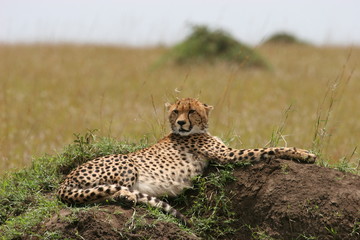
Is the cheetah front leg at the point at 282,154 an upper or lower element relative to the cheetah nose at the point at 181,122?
lower

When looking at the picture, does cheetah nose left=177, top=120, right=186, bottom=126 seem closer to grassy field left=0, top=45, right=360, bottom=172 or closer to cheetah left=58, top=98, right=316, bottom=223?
cheetah left=58, top=98, right=316, bottom=223

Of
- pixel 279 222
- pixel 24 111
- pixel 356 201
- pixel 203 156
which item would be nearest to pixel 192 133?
pixel 203 156

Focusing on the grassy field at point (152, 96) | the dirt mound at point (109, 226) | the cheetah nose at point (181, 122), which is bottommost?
the grassy field at point (152, 96)

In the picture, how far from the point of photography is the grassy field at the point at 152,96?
7328 mm

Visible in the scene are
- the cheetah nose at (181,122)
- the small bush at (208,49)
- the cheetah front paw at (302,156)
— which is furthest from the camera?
the small bush at (208,49)

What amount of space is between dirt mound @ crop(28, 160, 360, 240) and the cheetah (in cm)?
10

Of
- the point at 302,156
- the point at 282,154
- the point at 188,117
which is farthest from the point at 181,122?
the point at 302,156

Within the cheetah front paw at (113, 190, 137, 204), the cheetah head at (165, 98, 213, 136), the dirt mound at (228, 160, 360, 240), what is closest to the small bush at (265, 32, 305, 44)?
the cheetah head at (165, 98, 213, 136)

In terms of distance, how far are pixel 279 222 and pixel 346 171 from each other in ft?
2.96

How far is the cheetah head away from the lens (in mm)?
4645

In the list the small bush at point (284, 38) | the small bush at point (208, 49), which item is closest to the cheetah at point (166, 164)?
the small bush at point (208, 49)

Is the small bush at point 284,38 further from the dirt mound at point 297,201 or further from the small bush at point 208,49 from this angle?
the dirt mound at point 297,201

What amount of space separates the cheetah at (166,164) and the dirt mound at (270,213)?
0.34 feet

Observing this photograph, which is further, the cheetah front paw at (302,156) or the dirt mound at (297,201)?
the cheetah front paw at (302,156)
